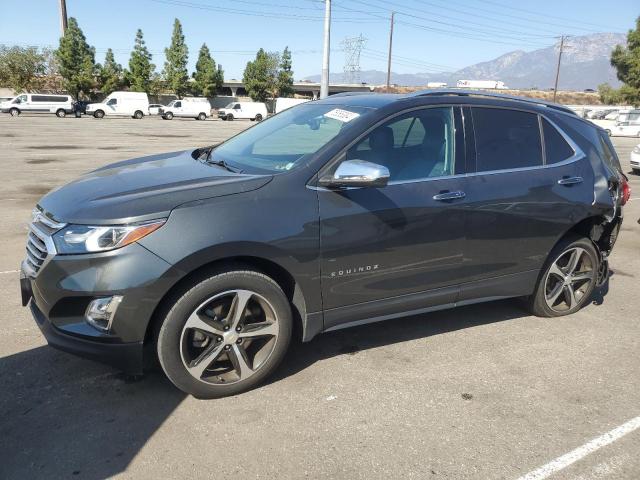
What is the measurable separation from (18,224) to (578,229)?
22.5 ft

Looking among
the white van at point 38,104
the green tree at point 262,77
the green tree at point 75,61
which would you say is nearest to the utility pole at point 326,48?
the white van at point 38,104

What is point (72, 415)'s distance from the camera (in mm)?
2932

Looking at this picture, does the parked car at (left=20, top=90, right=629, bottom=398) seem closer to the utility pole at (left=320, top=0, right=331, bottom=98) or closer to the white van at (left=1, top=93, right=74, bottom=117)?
the utility pole at (left=320, top=0, right=331, bottom=98)

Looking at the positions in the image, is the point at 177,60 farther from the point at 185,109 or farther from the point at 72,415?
the point at 72,415

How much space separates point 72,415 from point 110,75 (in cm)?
6836

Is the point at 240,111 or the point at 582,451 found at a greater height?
the point at 240,111

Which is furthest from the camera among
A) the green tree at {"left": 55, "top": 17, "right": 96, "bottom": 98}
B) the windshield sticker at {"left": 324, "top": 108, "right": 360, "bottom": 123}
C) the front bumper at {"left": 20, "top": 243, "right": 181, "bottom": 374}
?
the green tree at {"left": 55, "top": 17, "right": 96, "bottom": 98}

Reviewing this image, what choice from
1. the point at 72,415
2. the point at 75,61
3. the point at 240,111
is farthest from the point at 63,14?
the point at 72,415

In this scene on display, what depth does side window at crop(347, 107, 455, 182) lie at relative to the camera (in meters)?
3.47

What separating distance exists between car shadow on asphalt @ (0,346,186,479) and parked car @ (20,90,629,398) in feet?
0.98

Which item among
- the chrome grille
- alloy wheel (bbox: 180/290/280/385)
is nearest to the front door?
alloy wheel (bbox: 180/290/280/385)

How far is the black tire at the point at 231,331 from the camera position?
2.88m

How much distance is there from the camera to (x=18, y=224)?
7.12 meters

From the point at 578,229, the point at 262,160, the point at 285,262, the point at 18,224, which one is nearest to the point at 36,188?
the point at 18,224
